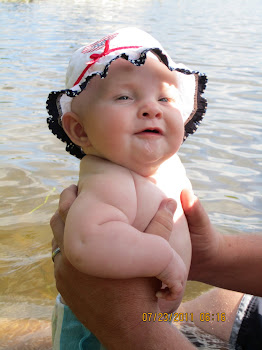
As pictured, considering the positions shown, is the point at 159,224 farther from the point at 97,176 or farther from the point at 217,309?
the point at 217,309

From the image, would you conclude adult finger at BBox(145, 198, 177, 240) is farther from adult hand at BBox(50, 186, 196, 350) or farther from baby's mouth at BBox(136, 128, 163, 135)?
baby's mouth at BBox(136, 128, 163, 135)

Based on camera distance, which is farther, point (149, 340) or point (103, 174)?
point (103, 174)

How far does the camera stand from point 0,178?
521 centimetres

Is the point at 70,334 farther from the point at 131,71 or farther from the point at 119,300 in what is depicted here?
the point at 131,71

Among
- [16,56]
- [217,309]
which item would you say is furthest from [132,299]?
[16,56]

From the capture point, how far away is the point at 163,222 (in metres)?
2.12

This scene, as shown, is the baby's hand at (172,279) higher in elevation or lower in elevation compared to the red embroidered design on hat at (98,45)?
lower

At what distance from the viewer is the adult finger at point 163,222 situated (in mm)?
2089

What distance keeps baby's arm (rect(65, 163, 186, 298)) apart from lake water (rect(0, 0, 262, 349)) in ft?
4.89

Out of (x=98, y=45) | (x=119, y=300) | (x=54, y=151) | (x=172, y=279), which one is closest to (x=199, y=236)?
(x=172, y=279)

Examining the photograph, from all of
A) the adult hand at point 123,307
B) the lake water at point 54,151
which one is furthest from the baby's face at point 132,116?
the lake water at point 54,151

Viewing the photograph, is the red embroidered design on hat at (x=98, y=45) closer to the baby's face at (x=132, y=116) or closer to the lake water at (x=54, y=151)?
the baby's face at (x=132, y=116)

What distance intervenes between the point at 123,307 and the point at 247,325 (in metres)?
1.09

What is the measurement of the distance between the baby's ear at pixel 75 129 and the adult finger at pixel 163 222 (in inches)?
16.1
